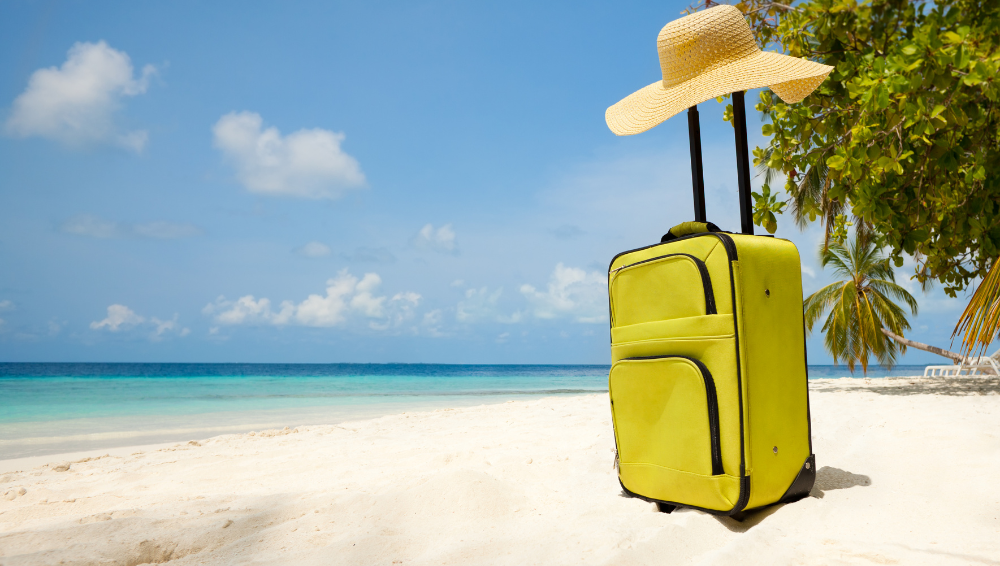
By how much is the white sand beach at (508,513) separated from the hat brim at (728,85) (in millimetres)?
1442

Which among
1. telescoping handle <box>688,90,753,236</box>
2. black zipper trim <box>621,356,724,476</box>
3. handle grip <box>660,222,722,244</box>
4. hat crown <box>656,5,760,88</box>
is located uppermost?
hat crown <box>656,5,760,88</box>

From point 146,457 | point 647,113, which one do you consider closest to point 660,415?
point 647,113

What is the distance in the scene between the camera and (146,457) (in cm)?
401

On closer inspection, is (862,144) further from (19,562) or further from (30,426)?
(30,426)

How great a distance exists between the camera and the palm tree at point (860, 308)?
43.0 ft

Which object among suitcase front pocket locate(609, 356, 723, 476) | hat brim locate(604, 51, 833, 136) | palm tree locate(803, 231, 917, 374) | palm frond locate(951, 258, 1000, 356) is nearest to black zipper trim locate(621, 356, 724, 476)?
suitcase front pocket locate(609, 356, 723, 476)

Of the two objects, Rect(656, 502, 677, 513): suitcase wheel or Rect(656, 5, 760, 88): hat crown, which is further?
Rect(656, 5, 760, 88): hat crown

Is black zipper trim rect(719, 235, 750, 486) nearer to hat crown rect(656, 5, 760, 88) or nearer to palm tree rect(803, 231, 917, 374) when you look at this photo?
hat crown rect(656, 5, 760, 88)

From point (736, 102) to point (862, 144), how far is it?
89.9 inches

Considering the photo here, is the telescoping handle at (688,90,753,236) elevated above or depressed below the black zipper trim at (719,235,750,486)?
above

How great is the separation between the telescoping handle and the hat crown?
0.17m

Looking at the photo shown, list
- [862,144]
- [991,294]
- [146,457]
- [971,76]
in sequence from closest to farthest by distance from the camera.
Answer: [971,76] < [991,294] < [862,144] < [146,457]

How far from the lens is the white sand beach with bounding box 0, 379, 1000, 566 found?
1520mm

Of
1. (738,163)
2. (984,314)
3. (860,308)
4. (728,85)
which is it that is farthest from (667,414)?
(860,308)
